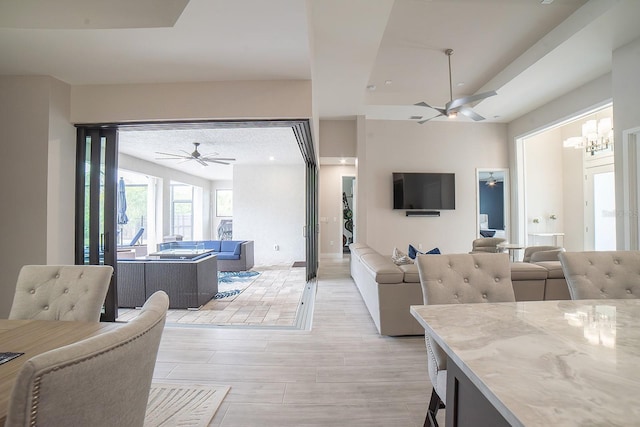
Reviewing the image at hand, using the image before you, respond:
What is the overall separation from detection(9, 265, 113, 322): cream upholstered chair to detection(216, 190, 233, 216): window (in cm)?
913

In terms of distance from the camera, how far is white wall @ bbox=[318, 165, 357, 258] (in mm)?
7535

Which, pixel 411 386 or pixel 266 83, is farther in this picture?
pixel 266 83

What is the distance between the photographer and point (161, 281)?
3.63m

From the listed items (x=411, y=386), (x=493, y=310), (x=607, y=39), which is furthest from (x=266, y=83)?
(x=607, y=39)

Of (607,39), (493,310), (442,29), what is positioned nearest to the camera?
(493,310)

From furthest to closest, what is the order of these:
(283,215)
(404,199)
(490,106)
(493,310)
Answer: (283,215)
(404,199)
(490,106)
(493,310)

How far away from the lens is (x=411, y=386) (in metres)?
1.97

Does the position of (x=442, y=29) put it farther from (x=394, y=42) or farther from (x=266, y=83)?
(x=266, y=83)

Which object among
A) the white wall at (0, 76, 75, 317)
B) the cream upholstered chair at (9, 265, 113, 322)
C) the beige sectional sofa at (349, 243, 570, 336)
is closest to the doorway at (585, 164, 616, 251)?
the beige sectional sofa at (349, 243, 570, 336)

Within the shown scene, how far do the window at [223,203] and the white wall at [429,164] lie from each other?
20.5ft

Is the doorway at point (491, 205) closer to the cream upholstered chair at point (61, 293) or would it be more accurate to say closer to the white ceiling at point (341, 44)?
the white ceiling at point (341, 44)

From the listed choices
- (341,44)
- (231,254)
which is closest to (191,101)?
(341,44)

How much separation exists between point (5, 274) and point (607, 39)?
22.6 feet

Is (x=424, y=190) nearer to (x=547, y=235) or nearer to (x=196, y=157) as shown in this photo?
(x=547, y=235)
